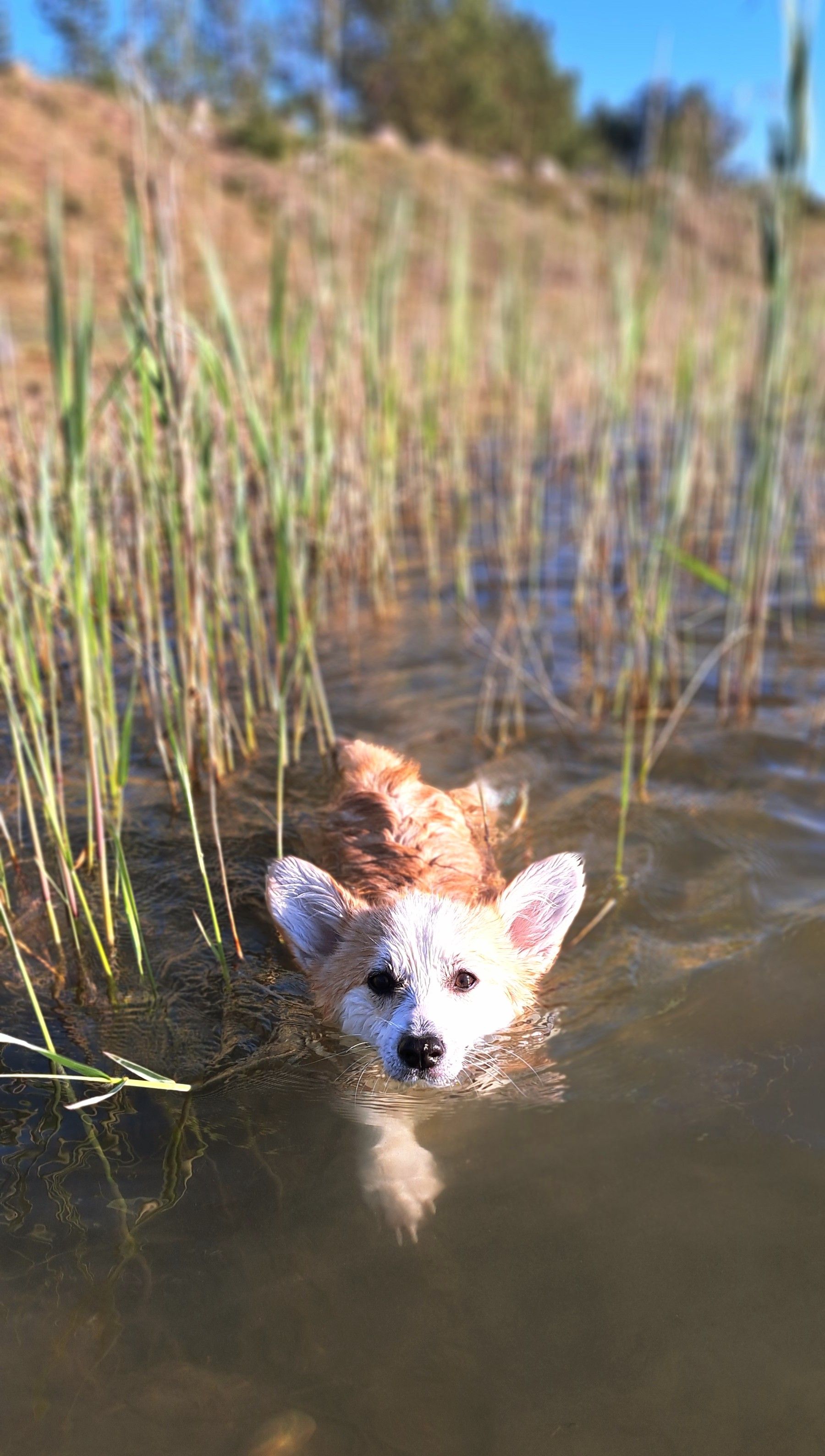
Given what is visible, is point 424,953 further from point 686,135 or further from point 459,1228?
point 686,135

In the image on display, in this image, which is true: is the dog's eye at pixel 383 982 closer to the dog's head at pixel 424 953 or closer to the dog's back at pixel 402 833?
the dog's head at pixel 424 953

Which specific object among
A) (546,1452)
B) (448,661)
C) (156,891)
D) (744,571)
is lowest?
(546,1452)

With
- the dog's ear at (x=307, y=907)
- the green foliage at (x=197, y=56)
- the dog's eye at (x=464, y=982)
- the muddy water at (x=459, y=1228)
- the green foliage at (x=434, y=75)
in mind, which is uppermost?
the green foliage at (x=434, y=75)

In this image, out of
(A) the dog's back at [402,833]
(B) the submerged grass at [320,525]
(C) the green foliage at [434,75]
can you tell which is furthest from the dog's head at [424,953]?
(C) the green foliage at [434,75]

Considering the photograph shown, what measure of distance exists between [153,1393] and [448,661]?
3697 mm

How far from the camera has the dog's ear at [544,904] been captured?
2672mm

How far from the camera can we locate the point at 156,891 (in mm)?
3121

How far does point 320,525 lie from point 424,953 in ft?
7.57

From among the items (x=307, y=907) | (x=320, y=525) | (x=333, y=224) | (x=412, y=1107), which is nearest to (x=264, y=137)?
(x=333, y=224)

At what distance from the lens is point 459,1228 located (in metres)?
2.12

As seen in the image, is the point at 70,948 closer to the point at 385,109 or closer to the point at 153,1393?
the point at 153,1393

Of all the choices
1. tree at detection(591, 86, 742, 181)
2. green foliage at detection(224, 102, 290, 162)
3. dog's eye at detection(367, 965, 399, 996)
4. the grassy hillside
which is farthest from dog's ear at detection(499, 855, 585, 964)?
green foliage at detection(224, 102, 290, 162)

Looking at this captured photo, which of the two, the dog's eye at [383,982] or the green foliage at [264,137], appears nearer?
the dog's eye at [383,982]

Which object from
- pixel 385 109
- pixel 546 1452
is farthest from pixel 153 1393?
pixel 385 109
